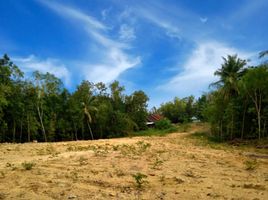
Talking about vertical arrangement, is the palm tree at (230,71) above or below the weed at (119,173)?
above

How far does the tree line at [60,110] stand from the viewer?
32.2m

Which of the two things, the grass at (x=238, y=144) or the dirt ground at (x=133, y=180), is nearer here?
the dirt ground at (x=133, y=180)

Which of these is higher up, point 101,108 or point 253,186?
point 101,108

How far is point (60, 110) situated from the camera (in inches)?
1481

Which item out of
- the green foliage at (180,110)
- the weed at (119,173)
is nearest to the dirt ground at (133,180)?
the weed at (119,173)

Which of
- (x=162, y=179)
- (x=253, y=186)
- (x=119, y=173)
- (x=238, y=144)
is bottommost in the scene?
(x=253, y=186)

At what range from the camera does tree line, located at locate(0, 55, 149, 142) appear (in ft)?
106

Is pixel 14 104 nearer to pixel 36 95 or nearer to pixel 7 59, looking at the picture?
pixel 36 95

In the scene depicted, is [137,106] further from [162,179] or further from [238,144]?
[162,179]

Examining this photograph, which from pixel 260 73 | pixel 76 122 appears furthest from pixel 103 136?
pixel 260 73

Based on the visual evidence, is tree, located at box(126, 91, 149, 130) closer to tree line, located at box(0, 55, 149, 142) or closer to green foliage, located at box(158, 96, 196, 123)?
tree line, located at box(0, 55, 149, 142)

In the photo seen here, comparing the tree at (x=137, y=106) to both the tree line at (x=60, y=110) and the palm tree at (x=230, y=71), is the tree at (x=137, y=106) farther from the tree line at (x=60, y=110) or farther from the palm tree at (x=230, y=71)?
the palm tree at (x=230, y=71)

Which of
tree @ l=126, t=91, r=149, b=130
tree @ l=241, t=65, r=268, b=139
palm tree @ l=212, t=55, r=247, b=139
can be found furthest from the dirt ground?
tree @ l=126, t=91, r=149, b=130

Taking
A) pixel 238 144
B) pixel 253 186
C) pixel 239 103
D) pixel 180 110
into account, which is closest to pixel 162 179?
pixel 253 186
